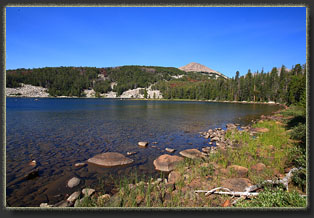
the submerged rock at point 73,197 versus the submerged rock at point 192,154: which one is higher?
the submerged rock at point 192,154

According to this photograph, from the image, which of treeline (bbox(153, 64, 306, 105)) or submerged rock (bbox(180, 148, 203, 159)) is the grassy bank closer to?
submerged rock (bbox(180, 148, 203, 159))

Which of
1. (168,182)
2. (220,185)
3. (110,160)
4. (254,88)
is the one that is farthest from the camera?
(254,88)

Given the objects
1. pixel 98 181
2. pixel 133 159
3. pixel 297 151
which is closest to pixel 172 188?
pixel 98 181

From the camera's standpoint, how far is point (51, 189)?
9.11 m

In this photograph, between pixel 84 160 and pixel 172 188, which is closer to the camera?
pixel 172 188

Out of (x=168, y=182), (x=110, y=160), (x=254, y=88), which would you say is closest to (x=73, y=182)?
(x=110, y=160)

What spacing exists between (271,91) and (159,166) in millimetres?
142721

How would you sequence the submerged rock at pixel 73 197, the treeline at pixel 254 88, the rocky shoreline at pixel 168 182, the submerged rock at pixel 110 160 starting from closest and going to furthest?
the rocky shoreline at pixel 168 182, the submerged rock at pixel 73 197, the submerged rock at pixel 110 160, the treeline at pixel 254 88

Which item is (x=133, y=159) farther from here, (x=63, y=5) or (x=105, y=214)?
(x=63, y=5)

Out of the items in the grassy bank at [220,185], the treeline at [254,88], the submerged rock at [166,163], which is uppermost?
the treeline at [254,88]

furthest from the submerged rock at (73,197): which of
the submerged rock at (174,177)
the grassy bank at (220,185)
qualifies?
the submerged rock at (174,177)

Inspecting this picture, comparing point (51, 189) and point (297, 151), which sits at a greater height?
point (297, 151)

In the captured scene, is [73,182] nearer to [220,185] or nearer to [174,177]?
[174,177]

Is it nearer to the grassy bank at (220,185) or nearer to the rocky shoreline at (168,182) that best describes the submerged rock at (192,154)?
the rocky shoreline at (168,182)
